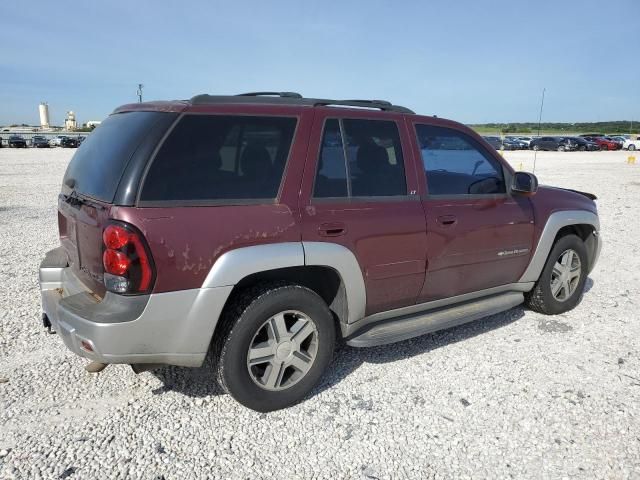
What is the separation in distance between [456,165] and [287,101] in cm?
149

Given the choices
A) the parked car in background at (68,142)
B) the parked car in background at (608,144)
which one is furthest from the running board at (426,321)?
the parked car in background at (68,142)

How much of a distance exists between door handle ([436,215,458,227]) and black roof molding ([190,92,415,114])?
2.71 feet

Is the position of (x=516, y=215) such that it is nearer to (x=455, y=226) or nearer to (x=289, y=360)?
(x=455, y=226)

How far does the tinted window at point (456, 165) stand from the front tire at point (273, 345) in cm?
131

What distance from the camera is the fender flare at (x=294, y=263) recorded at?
8.80ft

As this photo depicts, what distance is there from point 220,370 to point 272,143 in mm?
1373

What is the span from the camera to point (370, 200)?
327 cm

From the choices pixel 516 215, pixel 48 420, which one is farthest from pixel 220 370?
pixel 516 215

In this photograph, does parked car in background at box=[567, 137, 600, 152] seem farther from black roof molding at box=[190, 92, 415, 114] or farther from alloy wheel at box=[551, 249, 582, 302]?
black roof molding at box=[190, 92, 415, 114]

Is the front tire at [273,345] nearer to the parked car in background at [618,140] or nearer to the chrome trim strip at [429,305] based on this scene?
the chrome trim strip at [429,305]

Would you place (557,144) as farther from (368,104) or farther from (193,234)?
(193,234)

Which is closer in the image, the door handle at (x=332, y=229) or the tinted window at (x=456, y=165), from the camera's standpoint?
the door handle at (x=332, y=229)

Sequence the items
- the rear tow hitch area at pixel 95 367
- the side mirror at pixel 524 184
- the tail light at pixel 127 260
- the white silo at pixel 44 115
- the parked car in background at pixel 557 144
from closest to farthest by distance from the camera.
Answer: the tail light at pixel 127 260, the rear tow hitch area at pixel 95 367, the side mirror at pixel 524 184, the parked car in background at pixel 557 144, the white silo at pixel 44 115

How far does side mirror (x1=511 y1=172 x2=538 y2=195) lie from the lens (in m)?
3.98
